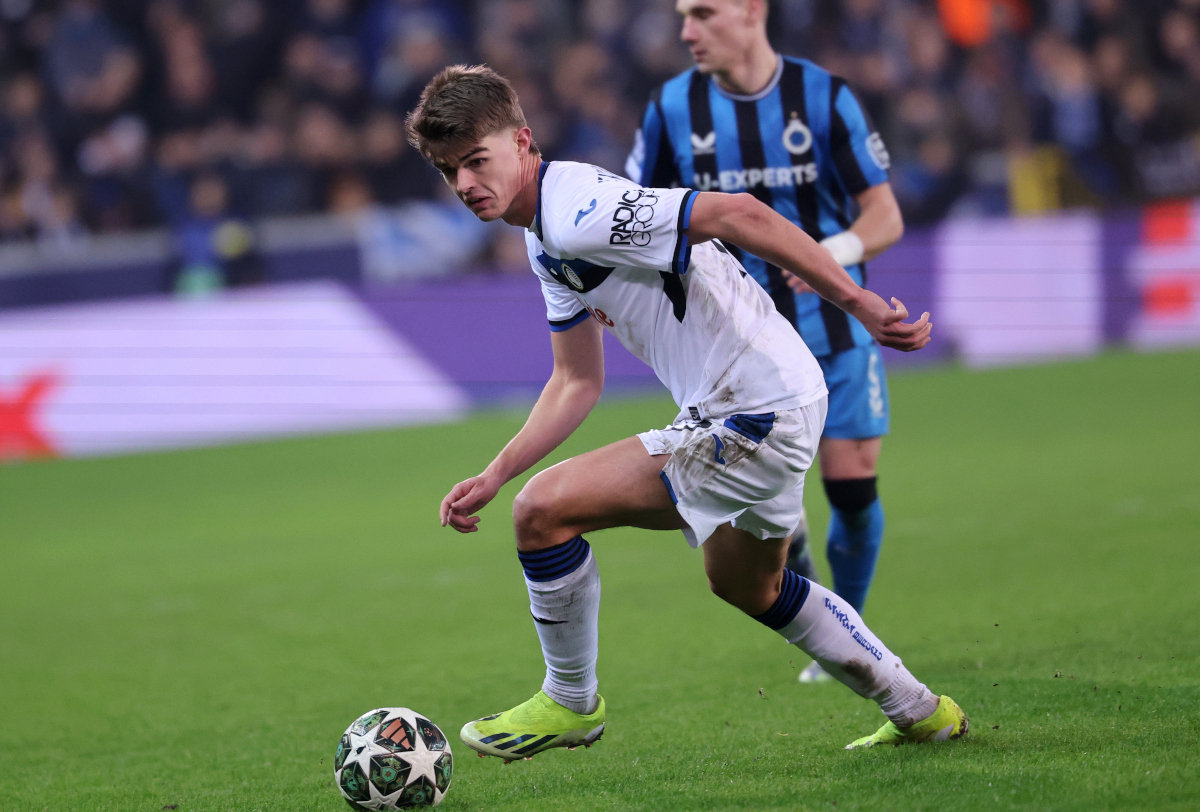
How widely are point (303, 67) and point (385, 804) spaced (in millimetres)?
11987

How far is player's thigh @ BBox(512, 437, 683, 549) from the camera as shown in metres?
3.38

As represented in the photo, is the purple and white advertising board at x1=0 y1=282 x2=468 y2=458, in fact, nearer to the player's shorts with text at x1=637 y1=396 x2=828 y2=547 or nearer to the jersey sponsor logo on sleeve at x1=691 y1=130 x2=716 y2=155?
the jersey sponsor logo on sleeve at x1=691 y1=130 x2=716 y2=155

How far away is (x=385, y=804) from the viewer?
3.43 m

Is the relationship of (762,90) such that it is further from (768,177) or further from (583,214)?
(583,214)

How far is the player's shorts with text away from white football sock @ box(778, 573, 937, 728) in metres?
0.37

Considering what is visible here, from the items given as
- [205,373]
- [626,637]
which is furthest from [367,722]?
[205,373]

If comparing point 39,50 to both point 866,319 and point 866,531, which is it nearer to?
point 866,531

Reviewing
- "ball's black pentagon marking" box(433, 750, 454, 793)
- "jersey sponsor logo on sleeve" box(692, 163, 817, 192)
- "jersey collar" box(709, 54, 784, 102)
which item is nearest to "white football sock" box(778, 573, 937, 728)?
"ball's black pentagon marking" box(433, 750, 454, 793)

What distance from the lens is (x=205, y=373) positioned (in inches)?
481

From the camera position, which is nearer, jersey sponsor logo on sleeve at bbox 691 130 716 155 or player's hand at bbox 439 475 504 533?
player's hand at bbox 439 475 504 533

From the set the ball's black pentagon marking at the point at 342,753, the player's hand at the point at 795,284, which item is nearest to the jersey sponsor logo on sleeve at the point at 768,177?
the player's hand at the point at 795,284

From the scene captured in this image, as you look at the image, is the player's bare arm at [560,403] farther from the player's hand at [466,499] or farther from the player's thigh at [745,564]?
the player's thigh at [745,564]

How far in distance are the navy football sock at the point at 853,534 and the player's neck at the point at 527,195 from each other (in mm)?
1774

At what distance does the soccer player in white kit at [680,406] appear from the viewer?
3.19m
